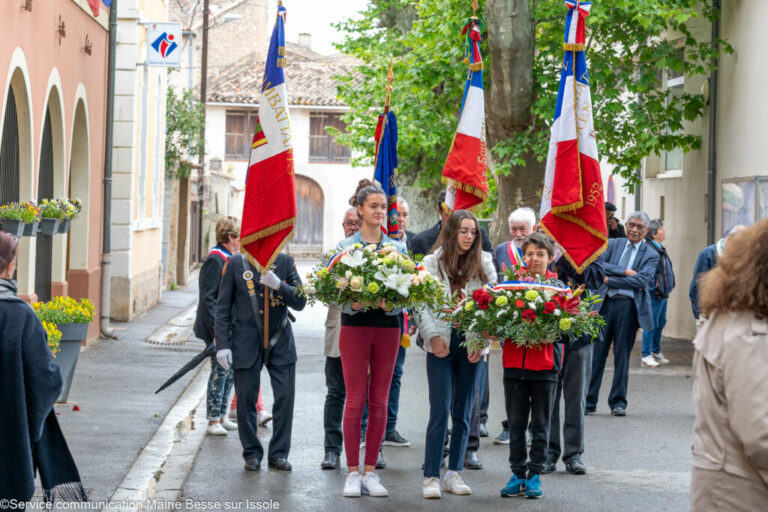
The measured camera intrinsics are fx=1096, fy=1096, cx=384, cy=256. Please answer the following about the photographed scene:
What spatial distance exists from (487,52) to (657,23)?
3.00m

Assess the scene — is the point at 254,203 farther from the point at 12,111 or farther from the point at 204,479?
the point at 12,111

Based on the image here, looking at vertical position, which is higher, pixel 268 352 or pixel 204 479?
pixel 268 352

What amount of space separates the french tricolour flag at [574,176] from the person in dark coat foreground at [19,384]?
16.2ft

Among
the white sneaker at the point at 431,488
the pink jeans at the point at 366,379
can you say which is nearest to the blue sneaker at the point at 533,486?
the white sneaker at the point at 431,488

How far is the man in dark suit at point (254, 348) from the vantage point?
26.2 ft

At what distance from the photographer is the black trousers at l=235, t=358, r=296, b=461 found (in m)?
7.99

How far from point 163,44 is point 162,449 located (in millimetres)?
11212

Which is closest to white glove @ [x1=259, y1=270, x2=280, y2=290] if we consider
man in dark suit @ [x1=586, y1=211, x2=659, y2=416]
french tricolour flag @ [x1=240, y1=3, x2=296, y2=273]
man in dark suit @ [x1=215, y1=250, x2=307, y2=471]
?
man in dark suit @ [x1=215, y1=250, x2=307, y2=471]

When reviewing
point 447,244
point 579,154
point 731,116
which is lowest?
point 447,244

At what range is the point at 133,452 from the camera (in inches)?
338

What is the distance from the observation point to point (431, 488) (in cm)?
721

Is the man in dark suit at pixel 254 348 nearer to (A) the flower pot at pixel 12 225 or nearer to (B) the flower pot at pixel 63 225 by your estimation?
(A) the flower pot at pixel 12 225

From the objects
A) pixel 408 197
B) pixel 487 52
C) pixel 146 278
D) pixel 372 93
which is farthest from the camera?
pixel 408 197

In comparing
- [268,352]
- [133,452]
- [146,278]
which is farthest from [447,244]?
[146,278]
